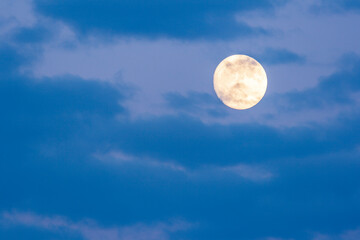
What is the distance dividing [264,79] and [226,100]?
3282mm

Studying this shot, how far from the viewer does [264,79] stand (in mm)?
46531

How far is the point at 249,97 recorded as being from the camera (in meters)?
46.0

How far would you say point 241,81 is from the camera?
149 feet

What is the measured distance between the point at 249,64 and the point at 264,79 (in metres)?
1.62

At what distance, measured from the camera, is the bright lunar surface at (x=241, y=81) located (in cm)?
4562

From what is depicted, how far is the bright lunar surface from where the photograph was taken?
4562 cm

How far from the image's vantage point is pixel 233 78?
45688mm

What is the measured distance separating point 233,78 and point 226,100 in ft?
6.28

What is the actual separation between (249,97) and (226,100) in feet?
5.90

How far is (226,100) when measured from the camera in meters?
46.6

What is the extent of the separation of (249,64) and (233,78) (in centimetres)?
182

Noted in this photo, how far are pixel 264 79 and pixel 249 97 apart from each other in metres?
1.90
